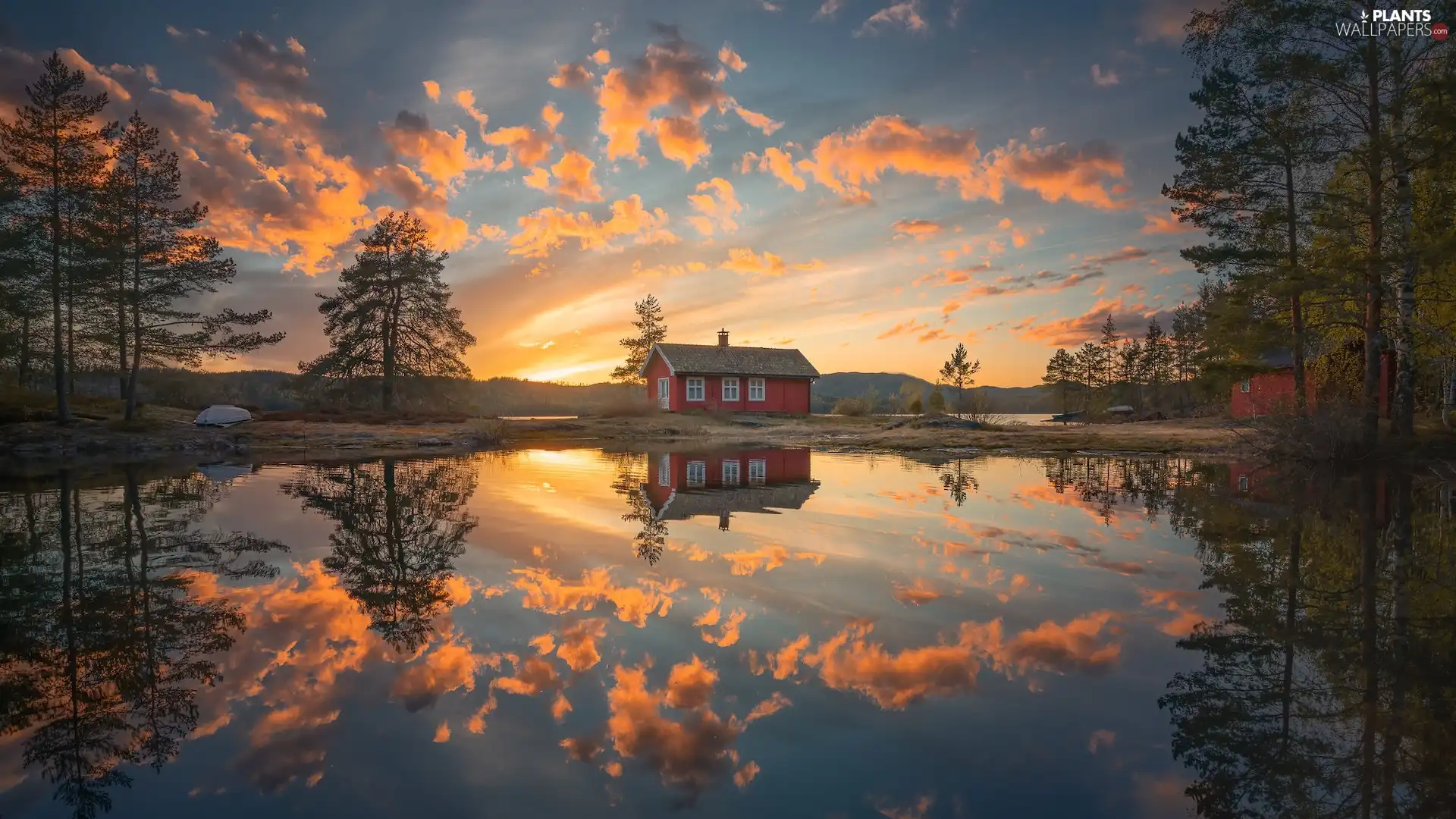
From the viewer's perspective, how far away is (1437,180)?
21875mm

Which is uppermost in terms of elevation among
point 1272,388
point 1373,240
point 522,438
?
point 1373,240

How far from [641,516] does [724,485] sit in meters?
4.88

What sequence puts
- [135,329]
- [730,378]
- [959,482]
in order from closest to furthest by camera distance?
[959,482], [135,329], [730,378]

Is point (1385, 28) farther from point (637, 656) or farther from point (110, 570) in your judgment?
point (110, 570)

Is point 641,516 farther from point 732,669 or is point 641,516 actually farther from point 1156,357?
point 1156,357

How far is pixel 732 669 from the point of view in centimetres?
468

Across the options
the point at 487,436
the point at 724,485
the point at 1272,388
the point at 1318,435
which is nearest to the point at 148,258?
the point at 487,436

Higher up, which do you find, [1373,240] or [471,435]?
[1373,240]

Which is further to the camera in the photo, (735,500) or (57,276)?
(57,276)

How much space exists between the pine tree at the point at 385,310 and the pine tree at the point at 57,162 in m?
15.8

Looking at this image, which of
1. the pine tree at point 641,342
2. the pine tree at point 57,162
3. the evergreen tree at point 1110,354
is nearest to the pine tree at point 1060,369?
the evergreen tree at point 1110,354

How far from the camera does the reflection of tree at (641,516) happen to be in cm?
862

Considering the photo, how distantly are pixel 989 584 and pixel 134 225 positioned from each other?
3874cm

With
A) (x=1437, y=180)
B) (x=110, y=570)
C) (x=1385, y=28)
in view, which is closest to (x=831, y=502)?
(x=110, y=570)
